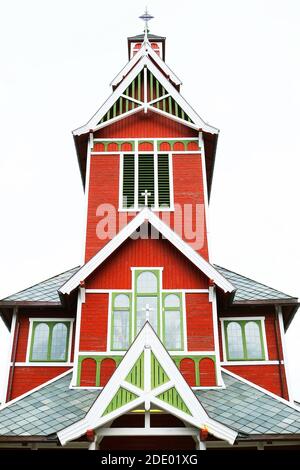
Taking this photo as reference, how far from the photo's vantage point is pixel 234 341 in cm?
1880

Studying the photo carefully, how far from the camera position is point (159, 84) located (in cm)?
2278

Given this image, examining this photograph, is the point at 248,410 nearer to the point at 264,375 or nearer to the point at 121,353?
the point at 264,375

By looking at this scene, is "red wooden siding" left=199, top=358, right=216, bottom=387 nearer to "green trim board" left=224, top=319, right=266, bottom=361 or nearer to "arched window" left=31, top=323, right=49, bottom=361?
"green trim board" left=224, top=319, right=266, bottom=361

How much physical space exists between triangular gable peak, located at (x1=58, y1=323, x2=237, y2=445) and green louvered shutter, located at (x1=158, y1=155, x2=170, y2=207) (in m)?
7.70

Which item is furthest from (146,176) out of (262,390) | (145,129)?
(262,390)

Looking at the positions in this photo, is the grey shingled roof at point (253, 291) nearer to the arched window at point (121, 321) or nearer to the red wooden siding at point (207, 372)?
the red wooden siding at point (207, 372)

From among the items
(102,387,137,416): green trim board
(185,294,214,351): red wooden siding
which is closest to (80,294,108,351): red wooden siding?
(185,294,214,351): red wooden siding

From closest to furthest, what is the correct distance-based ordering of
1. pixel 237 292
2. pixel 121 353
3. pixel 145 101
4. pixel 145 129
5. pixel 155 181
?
pixel 121 353, pixel 237 292, pixel 155 181, pixel 145 129, pixel 145 101

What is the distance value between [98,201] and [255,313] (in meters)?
6.85

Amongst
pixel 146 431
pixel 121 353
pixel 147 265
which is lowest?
pixel 146 431

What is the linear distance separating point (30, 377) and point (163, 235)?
626 cm

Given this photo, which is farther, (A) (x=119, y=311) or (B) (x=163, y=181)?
(B) (x=163, y=181)

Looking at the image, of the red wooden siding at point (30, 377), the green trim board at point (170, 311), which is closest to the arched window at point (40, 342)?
the red wooden siding at point (30, 377)
